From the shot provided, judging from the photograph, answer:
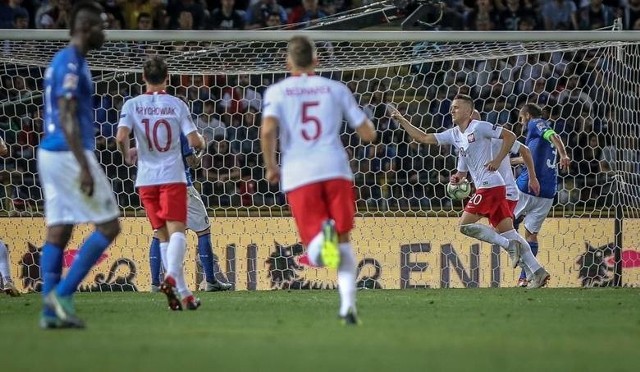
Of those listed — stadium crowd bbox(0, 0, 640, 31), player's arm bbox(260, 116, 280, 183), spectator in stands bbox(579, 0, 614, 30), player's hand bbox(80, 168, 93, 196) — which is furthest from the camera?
spectator in stands bbox(579, 0, 614, 30)

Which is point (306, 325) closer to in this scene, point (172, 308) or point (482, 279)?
point (172, 308)

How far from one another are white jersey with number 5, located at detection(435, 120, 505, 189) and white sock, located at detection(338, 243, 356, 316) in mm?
5366

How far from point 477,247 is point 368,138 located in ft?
24.2

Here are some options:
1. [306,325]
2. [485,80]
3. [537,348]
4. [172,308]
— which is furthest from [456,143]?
[537,348]

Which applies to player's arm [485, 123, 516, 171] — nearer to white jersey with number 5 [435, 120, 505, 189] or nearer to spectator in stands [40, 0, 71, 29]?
white jersey with number 5 [435, 120, 505, 189]

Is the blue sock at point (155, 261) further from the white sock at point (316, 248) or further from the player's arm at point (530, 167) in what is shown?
the white sock at point (316, 248)

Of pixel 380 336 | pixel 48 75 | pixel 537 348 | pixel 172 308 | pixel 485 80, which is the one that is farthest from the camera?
pixel 485 80

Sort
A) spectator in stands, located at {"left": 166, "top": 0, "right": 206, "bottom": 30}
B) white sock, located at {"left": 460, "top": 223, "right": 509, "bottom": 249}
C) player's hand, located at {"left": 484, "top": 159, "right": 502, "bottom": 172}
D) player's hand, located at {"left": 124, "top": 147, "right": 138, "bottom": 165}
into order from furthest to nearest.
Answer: spectator in stands, located at {"left": 166, "top": 0, "right": 206, "bottom": 30} → white sock, located at {"left": 460, "top": 223, "right": 509, "bottom": 249} → player's hand, located at {"left": 484, "top": 159, "right": 502, "bottom": 172} → player's hand, located at {"left": 124, "top": 147, "right": 138, "bottom": 165}

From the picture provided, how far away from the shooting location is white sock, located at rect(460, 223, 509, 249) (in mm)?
13336

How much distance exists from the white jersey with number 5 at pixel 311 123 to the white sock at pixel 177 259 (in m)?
1.97

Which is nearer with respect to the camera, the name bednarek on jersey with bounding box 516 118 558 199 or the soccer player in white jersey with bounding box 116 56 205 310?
the soccer player in white jersey with bounding box 116 56 205 310

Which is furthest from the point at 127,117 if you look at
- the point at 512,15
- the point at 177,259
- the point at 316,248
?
the point at 512,15

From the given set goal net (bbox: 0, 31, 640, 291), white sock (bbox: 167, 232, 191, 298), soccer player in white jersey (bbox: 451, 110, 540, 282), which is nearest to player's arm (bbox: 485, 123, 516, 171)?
soccer player in white jersey (bbox: 451, 110, 540, 282)

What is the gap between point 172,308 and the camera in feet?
32.1
